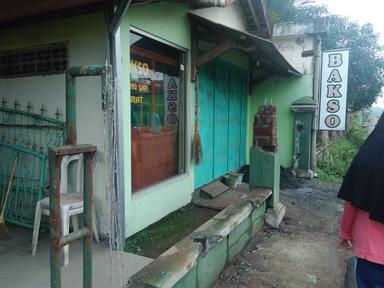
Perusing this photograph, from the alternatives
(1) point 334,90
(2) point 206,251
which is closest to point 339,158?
(1) point 334,90

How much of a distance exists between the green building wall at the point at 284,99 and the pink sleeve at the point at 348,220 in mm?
6843

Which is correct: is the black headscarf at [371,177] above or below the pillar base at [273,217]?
above

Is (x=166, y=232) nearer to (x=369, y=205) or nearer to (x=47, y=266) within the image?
(x=47, y=266)

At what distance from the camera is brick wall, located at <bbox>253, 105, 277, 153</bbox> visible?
4.95 metres

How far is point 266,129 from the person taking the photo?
4980 mm

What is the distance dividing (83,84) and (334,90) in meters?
6.75

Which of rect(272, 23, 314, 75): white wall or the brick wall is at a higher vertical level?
rect(272, 23, 314, 75): white wall

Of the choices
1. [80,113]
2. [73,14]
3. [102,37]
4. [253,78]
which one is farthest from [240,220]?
[253,78]

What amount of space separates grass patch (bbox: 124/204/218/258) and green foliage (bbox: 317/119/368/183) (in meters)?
5.22

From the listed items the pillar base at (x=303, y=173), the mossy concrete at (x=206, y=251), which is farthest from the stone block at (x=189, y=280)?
the pillar base at (x=303, y=173)

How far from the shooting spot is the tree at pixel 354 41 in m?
10.8

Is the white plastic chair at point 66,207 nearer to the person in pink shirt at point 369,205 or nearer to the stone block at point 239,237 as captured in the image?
the stone block at point 239,237

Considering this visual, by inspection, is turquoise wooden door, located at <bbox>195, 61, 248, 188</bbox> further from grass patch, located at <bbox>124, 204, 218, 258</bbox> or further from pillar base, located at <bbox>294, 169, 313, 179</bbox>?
pillar base, located at <bbox>294, 169, 313, 179</bbox>

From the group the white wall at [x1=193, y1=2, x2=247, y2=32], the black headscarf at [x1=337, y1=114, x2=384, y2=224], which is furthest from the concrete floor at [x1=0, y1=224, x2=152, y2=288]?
the white wall at [x1=193, y1=2, x2=247, y2=32]
